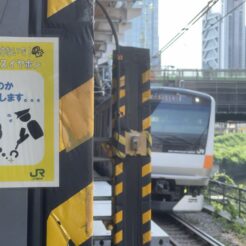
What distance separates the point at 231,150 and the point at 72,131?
126 ft

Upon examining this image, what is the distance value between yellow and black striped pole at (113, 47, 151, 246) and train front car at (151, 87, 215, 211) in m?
11.4

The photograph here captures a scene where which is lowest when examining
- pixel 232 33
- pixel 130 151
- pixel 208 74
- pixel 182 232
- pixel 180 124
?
pixel 182 232

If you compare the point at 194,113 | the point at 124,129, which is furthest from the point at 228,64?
the point at 124,129

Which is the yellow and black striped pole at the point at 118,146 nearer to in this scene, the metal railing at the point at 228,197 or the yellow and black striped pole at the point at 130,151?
the yellow and black striped pole at the point at 130,151

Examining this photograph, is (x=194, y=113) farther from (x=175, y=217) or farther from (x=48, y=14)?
(x=48, y=14)

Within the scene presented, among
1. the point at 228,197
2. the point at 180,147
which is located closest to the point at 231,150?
the point at 228,197

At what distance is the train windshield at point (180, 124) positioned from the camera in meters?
14.9

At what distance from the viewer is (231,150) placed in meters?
39.6

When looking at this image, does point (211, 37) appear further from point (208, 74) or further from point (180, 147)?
point (208, 74)

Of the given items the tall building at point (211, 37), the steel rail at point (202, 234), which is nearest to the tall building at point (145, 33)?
the tall building at point (211, 37)

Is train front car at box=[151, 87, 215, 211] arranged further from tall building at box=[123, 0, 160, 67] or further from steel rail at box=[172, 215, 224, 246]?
tall building at box=[123, 0, 160, 67]

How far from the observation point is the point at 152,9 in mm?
14422

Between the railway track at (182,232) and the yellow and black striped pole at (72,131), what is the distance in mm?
9820

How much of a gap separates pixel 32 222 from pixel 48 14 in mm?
721
